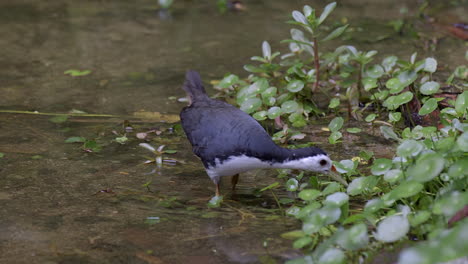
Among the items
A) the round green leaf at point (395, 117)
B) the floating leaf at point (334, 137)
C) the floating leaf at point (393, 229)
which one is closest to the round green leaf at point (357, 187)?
the floating leaf at point (393, 229)

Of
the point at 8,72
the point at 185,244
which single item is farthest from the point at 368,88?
the point at 8,72

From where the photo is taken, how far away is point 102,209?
365 centimetres

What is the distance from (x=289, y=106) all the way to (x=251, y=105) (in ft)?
0.90

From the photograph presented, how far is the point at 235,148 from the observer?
146 inches

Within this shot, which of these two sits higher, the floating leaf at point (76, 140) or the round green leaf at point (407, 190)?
the round green leaf at point (407, 190)

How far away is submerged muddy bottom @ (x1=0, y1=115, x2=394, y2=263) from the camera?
3156mm

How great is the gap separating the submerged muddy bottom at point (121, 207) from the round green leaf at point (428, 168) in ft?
2.14

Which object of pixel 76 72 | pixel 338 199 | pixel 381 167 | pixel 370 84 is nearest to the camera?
pixel 338 199

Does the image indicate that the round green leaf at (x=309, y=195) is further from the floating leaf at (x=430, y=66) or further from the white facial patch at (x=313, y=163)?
the floating leaf at (x=430, y=66)

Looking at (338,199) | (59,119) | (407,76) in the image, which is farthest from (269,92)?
(338,199)

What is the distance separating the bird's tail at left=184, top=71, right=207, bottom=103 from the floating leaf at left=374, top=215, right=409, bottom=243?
2026mm

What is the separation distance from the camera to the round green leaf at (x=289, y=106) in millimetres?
4535

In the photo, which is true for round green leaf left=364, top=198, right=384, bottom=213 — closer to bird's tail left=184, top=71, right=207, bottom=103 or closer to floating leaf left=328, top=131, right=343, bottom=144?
floating leaf left=328, top=131, right=343, bottom=144

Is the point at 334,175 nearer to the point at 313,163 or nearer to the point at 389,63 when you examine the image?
the point at 313,163
